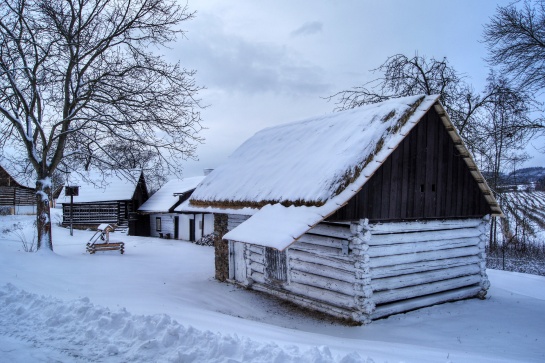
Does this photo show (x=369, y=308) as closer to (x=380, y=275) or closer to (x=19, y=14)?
(x=380, y=275)

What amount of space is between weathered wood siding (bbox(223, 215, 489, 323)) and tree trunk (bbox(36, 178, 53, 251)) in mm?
8732

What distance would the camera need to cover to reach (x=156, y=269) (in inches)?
597

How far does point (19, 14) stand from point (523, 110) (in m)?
19.7

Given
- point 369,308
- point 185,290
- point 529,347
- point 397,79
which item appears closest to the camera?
point 529,347

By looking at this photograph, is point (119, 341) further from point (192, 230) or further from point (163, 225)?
point (163, 225)

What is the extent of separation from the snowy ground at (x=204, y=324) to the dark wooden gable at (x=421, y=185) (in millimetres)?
2529

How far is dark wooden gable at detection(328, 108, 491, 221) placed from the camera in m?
9.02

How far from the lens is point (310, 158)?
10867mm

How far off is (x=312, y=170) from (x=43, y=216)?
1151 centimetres

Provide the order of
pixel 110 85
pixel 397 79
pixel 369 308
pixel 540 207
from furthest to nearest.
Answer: pixel 540 207 < pixel 397 79 < pixel 110 85 < pixel 369 308

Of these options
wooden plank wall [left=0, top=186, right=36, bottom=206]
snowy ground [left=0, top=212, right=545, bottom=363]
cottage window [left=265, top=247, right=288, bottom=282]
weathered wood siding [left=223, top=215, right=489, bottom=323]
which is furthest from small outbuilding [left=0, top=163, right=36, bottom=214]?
weathered wood siding [left=223, top=215, right=489, bottom=323]

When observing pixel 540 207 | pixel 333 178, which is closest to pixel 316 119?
pixel 333 178

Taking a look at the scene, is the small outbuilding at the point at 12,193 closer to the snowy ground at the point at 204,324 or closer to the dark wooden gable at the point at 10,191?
the dark wooden gable at the point at 10,191

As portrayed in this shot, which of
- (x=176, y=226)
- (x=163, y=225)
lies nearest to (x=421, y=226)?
(x=176, y=226)
